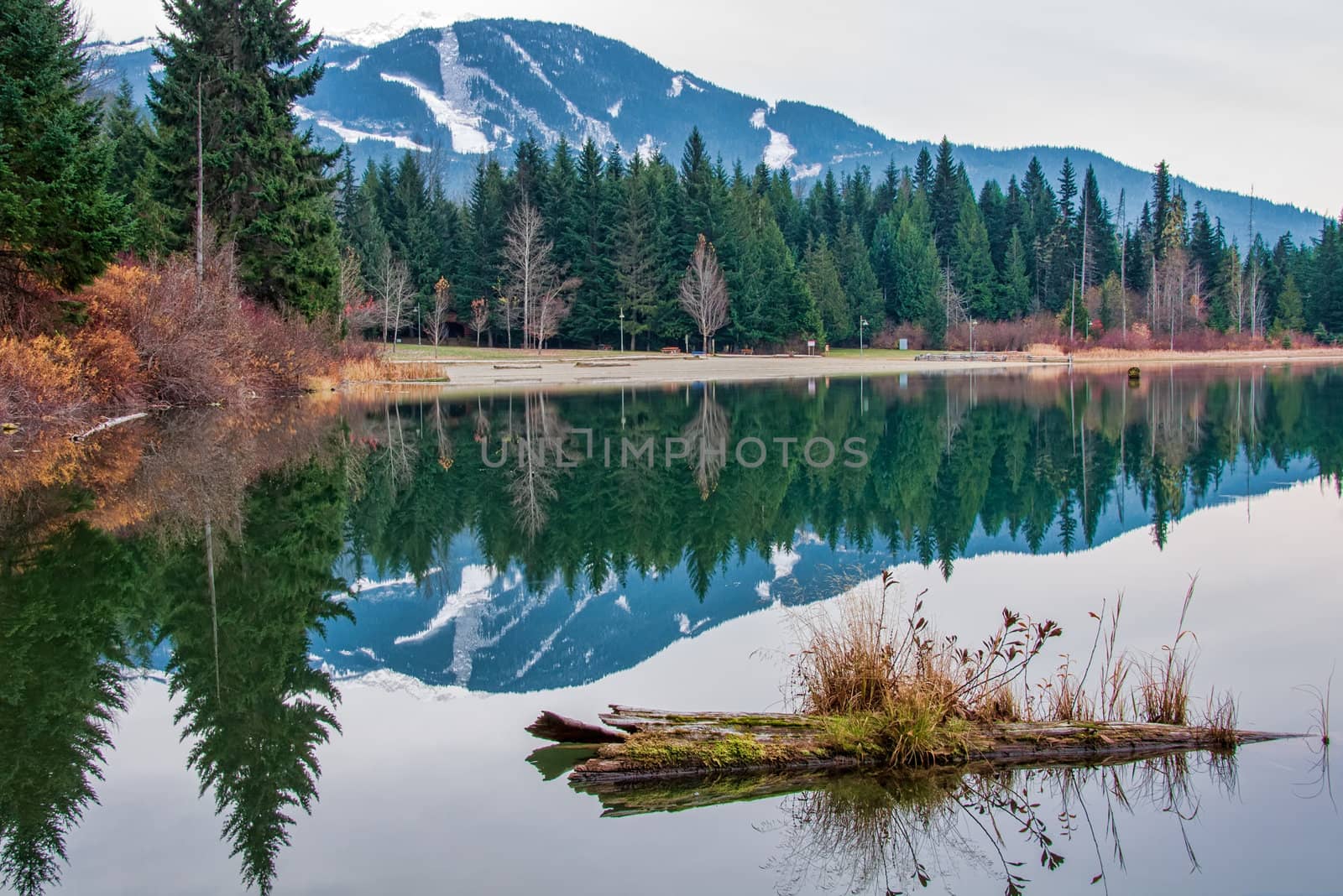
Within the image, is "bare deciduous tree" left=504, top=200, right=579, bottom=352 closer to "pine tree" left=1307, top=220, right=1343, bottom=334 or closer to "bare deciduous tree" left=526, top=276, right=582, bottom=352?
"bare deciduous tree" left=526, top=276, right=582, bottom=352

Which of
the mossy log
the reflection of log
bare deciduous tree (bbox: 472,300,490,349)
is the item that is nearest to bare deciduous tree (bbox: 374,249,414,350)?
bare deciduous tree (bbox: 472,300,490,349)

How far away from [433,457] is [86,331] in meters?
8.89

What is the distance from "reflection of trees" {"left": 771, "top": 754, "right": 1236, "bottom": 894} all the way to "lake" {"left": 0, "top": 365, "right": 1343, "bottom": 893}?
Answer: 18 millimetres

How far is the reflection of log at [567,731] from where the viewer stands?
5.72 m

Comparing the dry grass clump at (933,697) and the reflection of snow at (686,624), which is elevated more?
the dry grass clump at (933,697)

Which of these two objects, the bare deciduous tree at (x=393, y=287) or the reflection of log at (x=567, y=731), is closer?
the reflection of log at (x=567, y=731)

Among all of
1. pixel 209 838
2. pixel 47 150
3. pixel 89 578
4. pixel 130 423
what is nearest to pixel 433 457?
pixel 130 423

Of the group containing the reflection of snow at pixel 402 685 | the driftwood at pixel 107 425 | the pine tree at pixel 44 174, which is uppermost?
the pine tree at pixel 44 174

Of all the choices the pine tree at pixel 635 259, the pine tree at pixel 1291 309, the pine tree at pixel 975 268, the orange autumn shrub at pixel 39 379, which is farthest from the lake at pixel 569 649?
the pine tree at pixel 1291 309

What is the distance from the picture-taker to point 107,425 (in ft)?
72.0

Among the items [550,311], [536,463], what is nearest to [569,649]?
[536,463]

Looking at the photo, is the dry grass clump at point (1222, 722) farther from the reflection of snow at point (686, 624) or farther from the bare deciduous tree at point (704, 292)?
the bare deciduous tree at point (704, 292)

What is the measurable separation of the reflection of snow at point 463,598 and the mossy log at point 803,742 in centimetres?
282

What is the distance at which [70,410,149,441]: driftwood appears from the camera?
64.5ft
